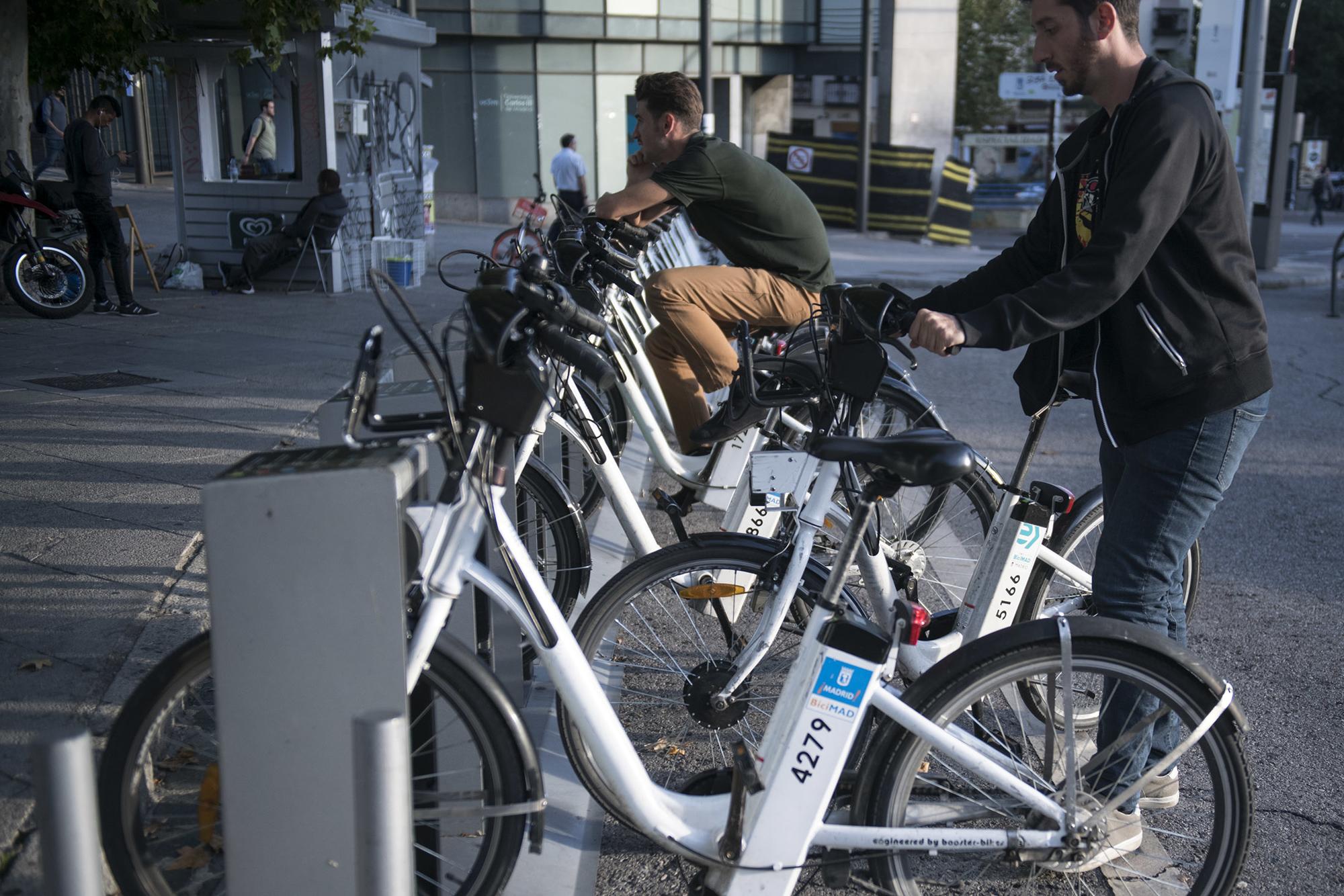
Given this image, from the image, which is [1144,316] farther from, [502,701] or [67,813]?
[67,813]

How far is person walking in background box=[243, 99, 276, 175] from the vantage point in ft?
46.3

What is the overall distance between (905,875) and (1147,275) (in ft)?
4.66

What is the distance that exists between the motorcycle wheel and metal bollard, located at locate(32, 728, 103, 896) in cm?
1024

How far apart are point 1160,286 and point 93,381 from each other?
720 centimetres

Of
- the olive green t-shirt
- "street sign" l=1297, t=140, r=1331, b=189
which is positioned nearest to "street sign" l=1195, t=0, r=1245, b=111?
the olive green t-shirt

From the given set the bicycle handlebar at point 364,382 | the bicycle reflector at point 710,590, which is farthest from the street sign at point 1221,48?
the bicycle handlebar at point 364,382

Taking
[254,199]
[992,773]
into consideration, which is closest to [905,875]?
[992,773]

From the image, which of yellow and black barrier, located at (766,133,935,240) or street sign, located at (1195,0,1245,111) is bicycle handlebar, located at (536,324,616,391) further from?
yellow and black barrier, located at (766,133,935,240)

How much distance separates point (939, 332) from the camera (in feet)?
9.20

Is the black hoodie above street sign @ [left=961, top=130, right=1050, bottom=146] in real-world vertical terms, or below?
below

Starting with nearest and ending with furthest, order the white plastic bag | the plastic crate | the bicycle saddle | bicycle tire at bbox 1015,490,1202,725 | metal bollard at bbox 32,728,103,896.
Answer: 1. metal bollard at bbox 32,728,103,896
2. the bicycle saddle
3. bicycle tire at bbox 1015,490,1202,725
4. the white plastic bag
5. the plastic crate

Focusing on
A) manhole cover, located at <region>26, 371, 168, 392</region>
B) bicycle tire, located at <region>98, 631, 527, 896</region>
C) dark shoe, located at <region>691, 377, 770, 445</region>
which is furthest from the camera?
manhole cover, located at <region>26, 371, 168, 392</region>

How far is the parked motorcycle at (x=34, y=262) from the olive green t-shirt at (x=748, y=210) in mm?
7514

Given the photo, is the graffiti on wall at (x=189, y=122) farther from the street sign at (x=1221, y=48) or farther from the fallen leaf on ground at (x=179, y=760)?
the fallen leaf on ground at (x=179, y=760)
